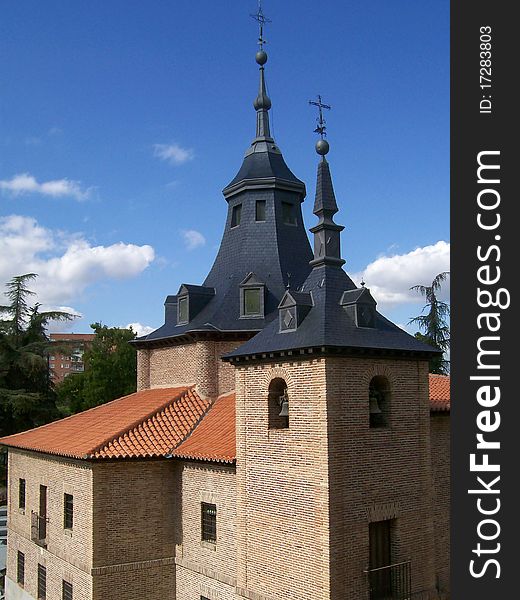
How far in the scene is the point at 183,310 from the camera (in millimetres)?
23234

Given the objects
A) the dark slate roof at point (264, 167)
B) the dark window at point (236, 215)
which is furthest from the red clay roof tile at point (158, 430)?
the dark slate roof at point (264, 167)

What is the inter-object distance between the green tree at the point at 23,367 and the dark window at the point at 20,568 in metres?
15.8

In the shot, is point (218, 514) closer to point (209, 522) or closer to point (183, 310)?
point (209, 522)

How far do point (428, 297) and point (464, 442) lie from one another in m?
33.5

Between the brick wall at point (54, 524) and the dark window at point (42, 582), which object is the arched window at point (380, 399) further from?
the dark window at point (42, 582)

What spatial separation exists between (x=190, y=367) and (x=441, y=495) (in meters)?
9.02

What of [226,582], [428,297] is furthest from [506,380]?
[428,297]

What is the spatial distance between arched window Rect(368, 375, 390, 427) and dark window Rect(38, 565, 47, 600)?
12.6m

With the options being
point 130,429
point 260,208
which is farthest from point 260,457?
point 260,208

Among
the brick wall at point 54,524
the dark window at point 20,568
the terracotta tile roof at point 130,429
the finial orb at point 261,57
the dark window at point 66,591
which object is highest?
the finial orb at point 261,57

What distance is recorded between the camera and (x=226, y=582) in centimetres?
1681

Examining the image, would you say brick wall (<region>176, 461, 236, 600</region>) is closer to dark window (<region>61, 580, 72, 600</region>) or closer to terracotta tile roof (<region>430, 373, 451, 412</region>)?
dark window (<region>61, 580, 72, 600</region>)

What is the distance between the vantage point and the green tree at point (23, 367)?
3909 centimetres

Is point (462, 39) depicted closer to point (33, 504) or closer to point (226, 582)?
point (226, 582)
